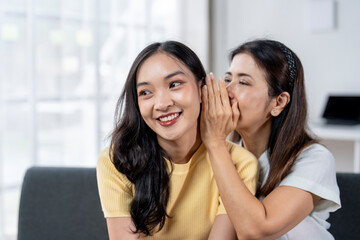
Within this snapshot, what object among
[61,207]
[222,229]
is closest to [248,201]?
[222,229]

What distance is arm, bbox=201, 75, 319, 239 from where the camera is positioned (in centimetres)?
123

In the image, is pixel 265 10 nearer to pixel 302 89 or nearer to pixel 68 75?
pixel 68 75

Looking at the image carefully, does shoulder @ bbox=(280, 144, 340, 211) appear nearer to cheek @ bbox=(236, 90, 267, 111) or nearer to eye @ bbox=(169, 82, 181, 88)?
cheek @ bbox=(236, 90, 267, 111)

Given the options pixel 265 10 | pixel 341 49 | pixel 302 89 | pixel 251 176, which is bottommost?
pixel 251 176

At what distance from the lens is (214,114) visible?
1.34 metres

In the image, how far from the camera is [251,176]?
1.35m

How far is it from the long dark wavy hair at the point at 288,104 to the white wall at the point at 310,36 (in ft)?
6.16

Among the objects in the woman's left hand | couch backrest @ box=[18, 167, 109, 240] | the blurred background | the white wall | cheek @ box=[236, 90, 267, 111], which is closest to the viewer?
the woman's left hand

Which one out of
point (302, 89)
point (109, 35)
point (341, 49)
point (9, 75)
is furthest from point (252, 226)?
Result: point (341, 49)

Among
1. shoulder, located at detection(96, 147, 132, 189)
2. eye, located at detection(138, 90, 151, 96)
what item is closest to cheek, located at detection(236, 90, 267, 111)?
eye, located at detection(138, 90, 151, 96)

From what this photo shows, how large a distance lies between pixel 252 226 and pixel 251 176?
0.18 metres

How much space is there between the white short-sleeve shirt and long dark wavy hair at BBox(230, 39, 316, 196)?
51 millimetres

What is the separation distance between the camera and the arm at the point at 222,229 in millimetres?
1302

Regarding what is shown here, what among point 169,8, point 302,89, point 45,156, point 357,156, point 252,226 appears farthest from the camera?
point 169,8
